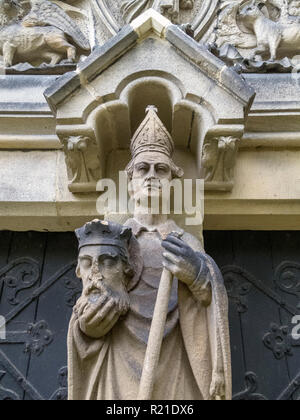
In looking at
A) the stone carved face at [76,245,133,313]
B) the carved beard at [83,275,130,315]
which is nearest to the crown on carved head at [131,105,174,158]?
the stone carved face at [76,245,133,313]

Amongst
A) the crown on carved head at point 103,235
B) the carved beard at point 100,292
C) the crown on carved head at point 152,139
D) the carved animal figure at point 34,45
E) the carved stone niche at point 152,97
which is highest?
the carved animal figure at point 34,45

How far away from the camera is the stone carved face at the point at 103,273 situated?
2016 millimetres

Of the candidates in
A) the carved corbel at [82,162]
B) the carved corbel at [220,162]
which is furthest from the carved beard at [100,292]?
the carved corbel at [220,162]

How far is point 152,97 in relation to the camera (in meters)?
2.88

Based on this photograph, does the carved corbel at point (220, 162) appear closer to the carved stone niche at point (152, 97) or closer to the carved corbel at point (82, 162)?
the carved stone niche at point (152, 97)

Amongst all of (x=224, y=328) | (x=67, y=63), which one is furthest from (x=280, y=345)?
(x=67, y=63)

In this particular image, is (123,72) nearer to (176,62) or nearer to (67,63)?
(176,62)

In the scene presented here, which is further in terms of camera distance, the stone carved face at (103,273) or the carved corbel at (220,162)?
the carved corbel at (220,162)

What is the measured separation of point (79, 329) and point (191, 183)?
1.11 metres

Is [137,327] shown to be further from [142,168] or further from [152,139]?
[152,139]

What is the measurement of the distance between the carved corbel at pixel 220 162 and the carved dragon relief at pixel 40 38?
3.79ft

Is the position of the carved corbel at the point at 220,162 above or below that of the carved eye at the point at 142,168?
above

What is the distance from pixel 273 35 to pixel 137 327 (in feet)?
7.32

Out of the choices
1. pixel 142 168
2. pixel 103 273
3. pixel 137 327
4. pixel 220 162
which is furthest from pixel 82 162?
pixel 137 327
